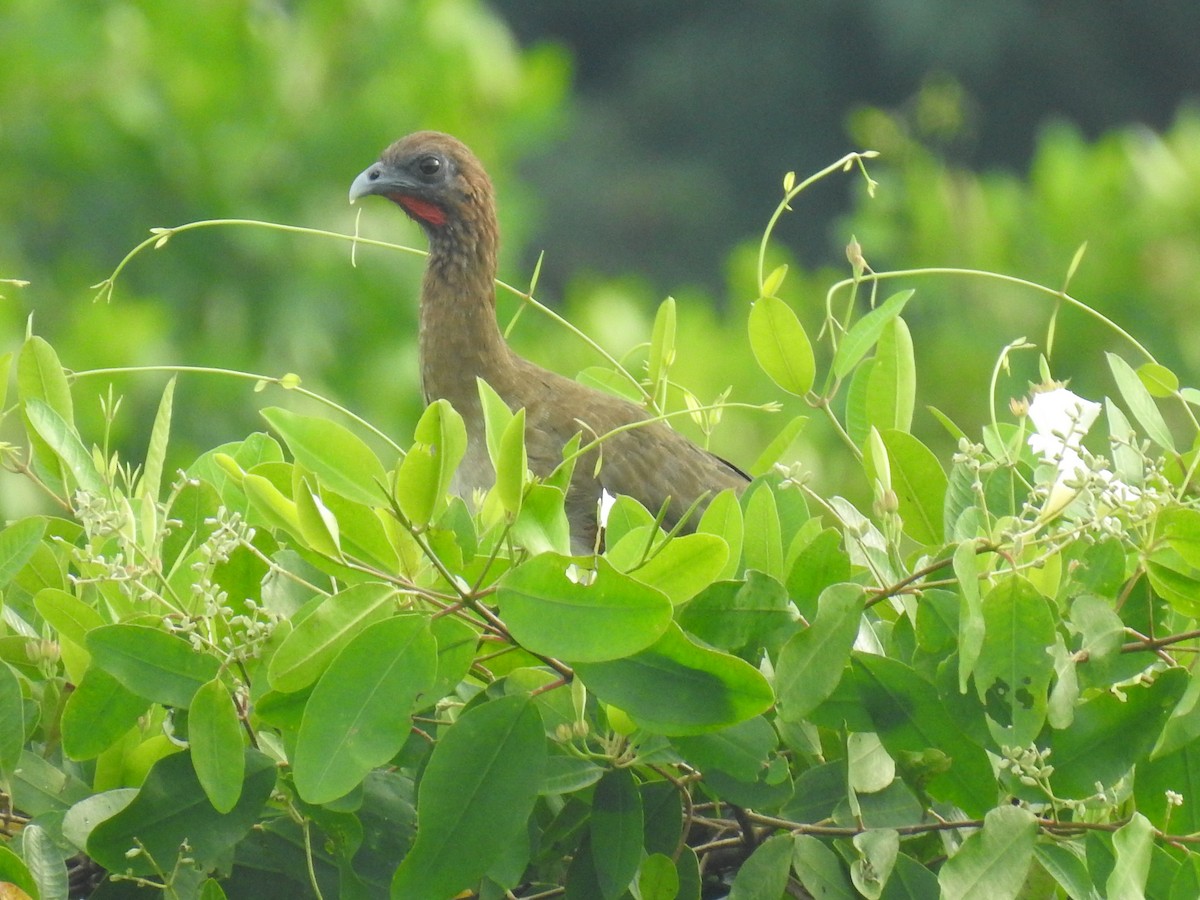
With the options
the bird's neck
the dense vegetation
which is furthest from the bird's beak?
the dense vegetation

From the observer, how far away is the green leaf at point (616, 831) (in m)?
1.35

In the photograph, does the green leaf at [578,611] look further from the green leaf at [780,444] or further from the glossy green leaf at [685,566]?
the green leaf at [780,444]

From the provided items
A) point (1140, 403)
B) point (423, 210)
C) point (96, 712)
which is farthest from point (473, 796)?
point (423, 210)

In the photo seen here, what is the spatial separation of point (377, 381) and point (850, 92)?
55.5 ft

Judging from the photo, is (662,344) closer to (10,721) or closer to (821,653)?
(821,653)

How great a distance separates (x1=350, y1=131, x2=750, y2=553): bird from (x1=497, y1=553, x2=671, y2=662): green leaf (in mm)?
1783

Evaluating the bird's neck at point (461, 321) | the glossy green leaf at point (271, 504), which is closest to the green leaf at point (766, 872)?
the glossy green leaf at point (271, 504)

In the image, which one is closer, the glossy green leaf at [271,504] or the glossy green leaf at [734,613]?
the glossy green leaf at [271,504]

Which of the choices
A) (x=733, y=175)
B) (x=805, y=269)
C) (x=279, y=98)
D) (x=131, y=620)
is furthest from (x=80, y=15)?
(x=733, y=175)

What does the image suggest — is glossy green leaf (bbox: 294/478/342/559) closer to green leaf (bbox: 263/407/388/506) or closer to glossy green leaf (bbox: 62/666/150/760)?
green leaf (bbox: 263/407/388/506)

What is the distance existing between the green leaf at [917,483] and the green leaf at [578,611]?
1.21ft

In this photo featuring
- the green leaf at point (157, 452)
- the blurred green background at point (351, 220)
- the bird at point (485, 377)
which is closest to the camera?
the green leaf at point (157, 452)

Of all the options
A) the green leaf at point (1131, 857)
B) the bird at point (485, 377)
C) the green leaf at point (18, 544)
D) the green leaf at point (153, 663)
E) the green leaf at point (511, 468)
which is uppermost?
the green leaf at point (511, 468)

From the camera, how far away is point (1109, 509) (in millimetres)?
1363
